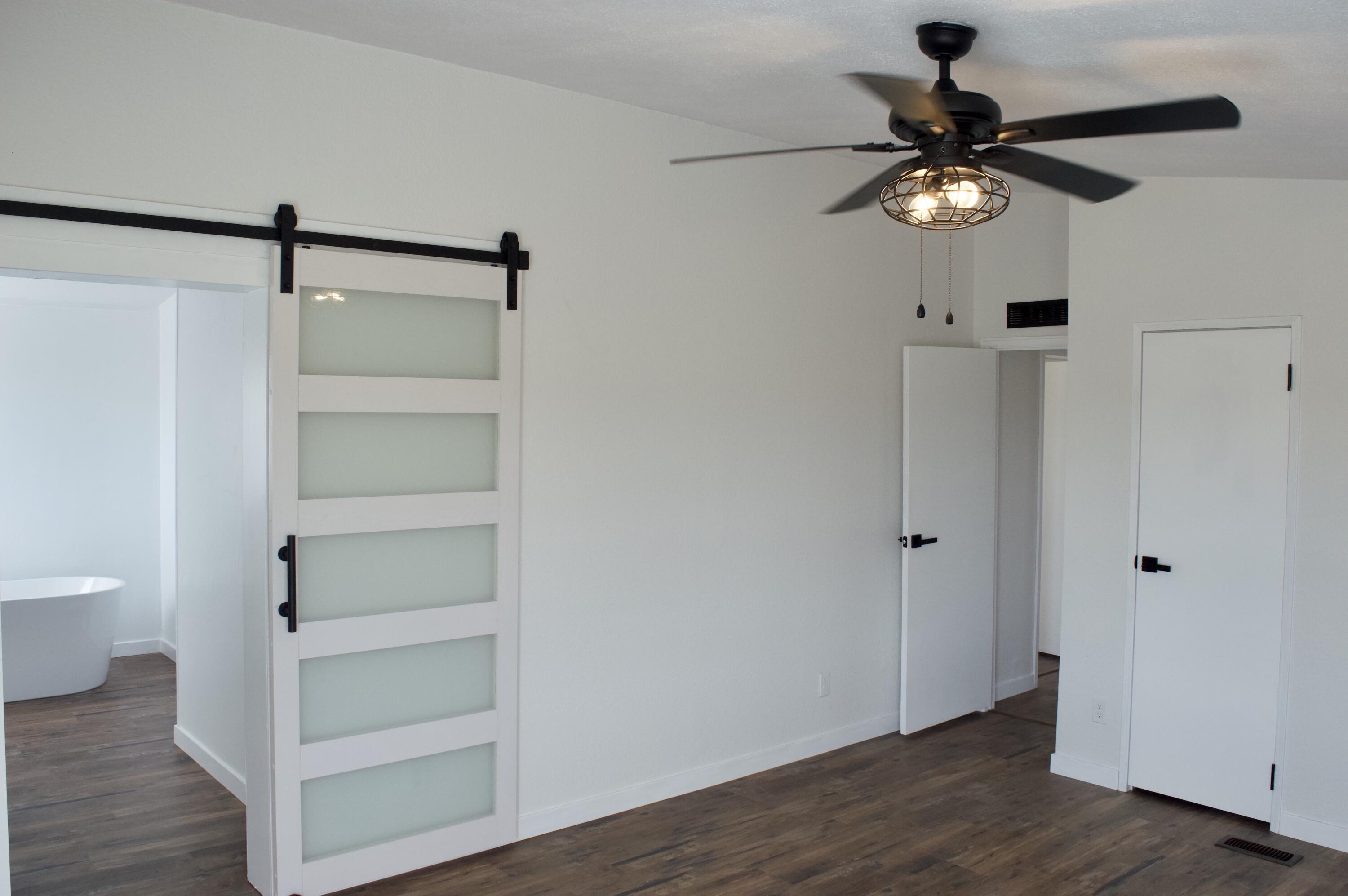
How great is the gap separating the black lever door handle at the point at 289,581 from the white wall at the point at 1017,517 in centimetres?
391

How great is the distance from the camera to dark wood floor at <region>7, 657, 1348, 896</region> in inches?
132

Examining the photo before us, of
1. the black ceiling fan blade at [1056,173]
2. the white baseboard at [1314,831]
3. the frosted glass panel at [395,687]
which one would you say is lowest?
the white baseboard at [1314,831]

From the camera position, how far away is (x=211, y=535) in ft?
14.3

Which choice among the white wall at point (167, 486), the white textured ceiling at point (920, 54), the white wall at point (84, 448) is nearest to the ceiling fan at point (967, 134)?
the white textured ceiling at point (920, 54)

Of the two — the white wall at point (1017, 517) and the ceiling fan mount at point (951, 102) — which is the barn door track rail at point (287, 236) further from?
the white wall at point (1017, 517)

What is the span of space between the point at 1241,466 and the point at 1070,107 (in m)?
1.76

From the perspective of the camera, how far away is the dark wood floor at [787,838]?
3.36m

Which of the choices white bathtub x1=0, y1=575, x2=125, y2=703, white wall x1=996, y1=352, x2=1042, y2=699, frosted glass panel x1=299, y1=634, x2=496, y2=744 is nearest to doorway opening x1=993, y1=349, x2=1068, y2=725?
white wall x1=996, y1=352, x2=1042, y2=699

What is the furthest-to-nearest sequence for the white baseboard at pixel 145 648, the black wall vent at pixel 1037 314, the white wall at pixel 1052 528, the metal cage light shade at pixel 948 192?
the white baseboard at pixel 145 648, the white wall at pixel 1052 528, the black wall vent at pixel 1037 314, the metal cage light shade at pixel 948 192

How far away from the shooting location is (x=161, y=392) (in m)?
6.99

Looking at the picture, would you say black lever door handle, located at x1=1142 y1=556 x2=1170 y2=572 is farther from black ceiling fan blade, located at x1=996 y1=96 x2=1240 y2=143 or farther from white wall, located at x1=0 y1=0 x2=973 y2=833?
black ceiling fan blade, located at x1=996 y1=96 x2=1240 y2=143

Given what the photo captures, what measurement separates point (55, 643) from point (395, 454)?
3667mm

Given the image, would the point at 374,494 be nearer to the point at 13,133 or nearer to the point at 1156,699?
the point at 13,133

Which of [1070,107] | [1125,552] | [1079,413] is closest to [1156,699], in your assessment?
[1125,552]
